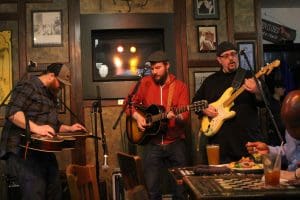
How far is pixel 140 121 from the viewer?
461 centimetres

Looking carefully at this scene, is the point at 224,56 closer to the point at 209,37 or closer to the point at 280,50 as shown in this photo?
the point at 209,37

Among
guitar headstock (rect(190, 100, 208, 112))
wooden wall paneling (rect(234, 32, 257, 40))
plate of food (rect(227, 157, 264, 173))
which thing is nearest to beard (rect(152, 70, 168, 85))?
guitar headstock (rect(190, 100, 208, 112))

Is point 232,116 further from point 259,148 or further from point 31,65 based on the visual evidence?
point 31,65

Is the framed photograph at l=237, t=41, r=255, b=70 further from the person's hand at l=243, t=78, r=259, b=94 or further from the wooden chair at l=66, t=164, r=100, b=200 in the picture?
the wooden chair at l=66, t=164, r=100, b=200

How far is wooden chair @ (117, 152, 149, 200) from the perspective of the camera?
109 inches

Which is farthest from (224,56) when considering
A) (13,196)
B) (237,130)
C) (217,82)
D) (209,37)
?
A: (13,196)

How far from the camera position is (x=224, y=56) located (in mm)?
4254

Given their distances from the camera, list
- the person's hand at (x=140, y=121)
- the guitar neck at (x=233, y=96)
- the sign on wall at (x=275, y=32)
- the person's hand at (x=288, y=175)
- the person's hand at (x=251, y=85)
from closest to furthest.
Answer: the person's hand at (x=288, y=175) → the person's hand at (x=251, y=85) → the guitar neck at (x=233, y=96) → the person's hand at (x=140, y=121) → the sign on wall at (x=275, y=32)

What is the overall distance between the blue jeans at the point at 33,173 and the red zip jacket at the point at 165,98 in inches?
46.5

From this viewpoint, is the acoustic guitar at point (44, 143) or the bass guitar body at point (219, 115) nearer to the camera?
the acoustic guitar at point (44, 143)

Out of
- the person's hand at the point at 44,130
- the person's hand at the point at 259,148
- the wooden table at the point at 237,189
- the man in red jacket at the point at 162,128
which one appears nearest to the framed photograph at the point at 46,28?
the man in red jacket at the point at 162,128

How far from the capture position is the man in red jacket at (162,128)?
4.48 m

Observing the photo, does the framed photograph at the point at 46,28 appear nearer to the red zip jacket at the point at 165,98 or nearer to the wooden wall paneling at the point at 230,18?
the red zip jacket at the point at 165,98

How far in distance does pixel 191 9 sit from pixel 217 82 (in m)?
1.59
